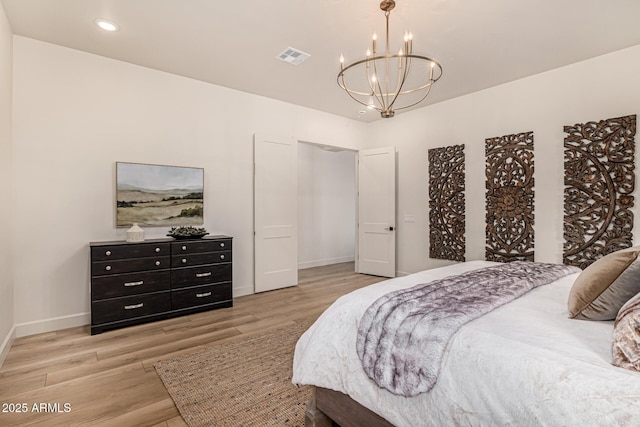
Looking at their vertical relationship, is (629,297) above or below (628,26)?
below

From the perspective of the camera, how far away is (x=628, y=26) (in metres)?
2.98

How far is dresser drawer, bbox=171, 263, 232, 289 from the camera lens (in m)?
3.62

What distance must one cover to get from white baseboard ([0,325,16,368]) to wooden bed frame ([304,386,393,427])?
103 inches

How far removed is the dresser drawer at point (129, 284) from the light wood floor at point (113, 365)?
371mm

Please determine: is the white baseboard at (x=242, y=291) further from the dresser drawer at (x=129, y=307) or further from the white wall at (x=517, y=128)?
the white wall at (x=517, y=128)

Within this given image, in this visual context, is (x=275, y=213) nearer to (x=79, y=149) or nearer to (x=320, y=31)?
(x=79, y=149)

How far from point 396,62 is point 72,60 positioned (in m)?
3.56

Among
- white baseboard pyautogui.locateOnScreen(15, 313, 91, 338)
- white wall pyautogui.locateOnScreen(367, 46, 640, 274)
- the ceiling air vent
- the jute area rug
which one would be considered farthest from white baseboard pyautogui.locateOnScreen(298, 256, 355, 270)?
the ceiling air vent

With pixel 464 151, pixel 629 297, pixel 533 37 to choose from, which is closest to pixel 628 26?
pixel 533 37

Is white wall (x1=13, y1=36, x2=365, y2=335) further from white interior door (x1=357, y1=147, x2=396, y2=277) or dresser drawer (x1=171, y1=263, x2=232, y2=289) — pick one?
white interior door (x1=357, y1=147, x2=396, y2=277)

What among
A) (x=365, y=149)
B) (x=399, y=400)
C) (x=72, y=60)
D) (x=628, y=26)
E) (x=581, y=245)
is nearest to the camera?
(x=399, y=400)

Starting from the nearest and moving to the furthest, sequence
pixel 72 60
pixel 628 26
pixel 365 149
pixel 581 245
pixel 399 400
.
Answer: pixel 399 400, pixel 628 26, pixel 72 60, pixel 581 245, pixel 365 149

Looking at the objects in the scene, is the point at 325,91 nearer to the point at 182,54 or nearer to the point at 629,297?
the point at 182,54

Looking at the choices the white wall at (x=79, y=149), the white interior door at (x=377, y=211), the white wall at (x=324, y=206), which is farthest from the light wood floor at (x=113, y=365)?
the white wall at (x=324, y=206)
